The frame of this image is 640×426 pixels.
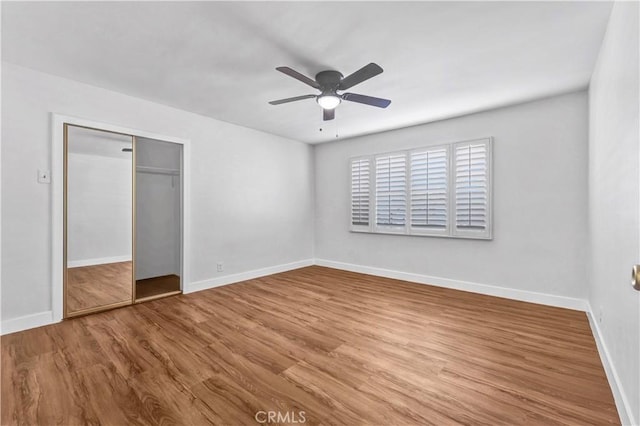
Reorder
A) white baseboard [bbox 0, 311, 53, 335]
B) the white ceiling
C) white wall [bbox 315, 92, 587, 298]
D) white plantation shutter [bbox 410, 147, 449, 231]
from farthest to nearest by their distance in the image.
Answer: white plantation shutter [bbox 410, 147, 449, 231] < white wall [bbox 315, 92, 587, 298] < white baseboard [bbox 0, 311, 53, 335] < the white ceiling

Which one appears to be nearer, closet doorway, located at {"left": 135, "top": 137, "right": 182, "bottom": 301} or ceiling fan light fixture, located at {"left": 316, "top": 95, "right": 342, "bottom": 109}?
ceiling fan light fixture, located at {"left": 316, "top": 95, "right": 342, "bottom": 109}

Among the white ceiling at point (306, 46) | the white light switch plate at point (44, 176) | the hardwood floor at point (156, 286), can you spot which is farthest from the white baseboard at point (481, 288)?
the white light switch plate at point (44, 176)

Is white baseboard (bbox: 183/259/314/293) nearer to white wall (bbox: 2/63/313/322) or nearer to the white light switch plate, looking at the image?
white wall (bbox: 2/63/313/322)

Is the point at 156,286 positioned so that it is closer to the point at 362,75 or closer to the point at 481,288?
the point at 362,75

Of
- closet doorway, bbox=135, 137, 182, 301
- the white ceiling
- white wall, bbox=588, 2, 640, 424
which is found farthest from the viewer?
closet doorway, bbox=135, 137, 182, 301

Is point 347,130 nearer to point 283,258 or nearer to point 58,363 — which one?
point 283,258

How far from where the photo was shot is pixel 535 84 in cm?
307

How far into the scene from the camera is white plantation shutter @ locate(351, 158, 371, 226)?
206 inches

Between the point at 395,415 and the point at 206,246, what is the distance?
3472 mm

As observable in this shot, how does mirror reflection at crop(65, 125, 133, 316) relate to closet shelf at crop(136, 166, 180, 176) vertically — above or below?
below

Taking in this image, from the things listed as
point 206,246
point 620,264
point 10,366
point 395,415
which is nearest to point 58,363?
point 10,366

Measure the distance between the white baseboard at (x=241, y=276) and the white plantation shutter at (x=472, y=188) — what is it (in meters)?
3.04

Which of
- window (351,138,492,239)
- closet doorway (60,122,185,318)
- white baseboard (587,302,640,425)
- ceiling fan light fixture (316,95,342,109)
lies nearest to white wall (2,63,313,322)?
closet doorway (60,122,185,318)

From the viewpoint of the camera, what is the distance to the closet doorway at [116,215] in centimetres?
315
